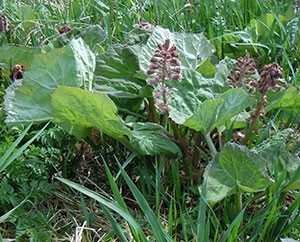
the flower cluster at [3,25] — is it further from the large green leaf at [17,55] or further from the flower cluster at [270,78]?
the flower cluster at [270,78]

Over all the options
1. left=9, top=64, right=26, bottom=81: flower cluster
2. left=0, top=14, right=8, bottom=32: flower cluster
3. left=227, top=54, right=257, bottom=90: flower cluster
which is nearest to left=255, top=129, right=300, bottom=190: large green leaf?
left=227, top=54, right=257, bottom=90: flower cluster

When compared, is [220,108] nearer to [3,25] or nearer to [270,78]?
[270,78]

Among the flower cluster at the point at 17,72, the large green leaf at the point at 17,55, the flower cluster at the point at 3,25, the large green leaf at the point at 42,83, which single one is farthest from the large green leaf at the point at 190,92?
the flower cluster at the point at 3,25

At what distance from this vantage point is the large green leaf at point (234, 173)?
1447 millimetres

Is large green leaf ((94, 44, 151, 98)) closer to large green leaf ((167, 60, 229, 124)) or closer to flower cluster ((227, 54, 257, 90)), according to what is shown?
large green leaf ((167, 60, 229, 124))

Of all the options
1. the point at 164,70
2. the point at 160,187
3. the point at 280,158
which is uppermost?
the point at 164,70

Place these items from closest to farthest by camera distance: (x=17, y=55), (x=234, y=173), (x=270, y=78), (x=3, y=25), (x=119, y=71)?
(x=234, y=173)
(x=270, y=78)
(x=119, y=71)
(x=17, y=55)
(x=3, y=25)

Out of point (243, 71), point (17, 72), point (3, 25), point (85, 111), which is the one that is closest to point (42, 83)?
point (85, 111)

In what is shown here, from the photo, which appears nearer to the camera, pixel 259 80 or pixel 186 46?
pixel 259 80

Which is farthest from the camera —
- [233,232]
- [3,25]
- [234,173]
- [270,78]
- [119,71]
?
[3,25]

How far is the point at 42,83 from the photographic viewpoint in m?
1.66

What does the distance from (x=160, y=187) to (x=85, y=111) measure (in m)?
0.32

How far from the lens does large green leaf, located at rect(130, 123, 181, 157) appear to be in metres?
1.57

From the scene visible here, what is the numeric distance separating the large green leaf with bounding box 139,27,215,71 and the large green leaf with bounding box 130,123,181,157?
10.3 inches
